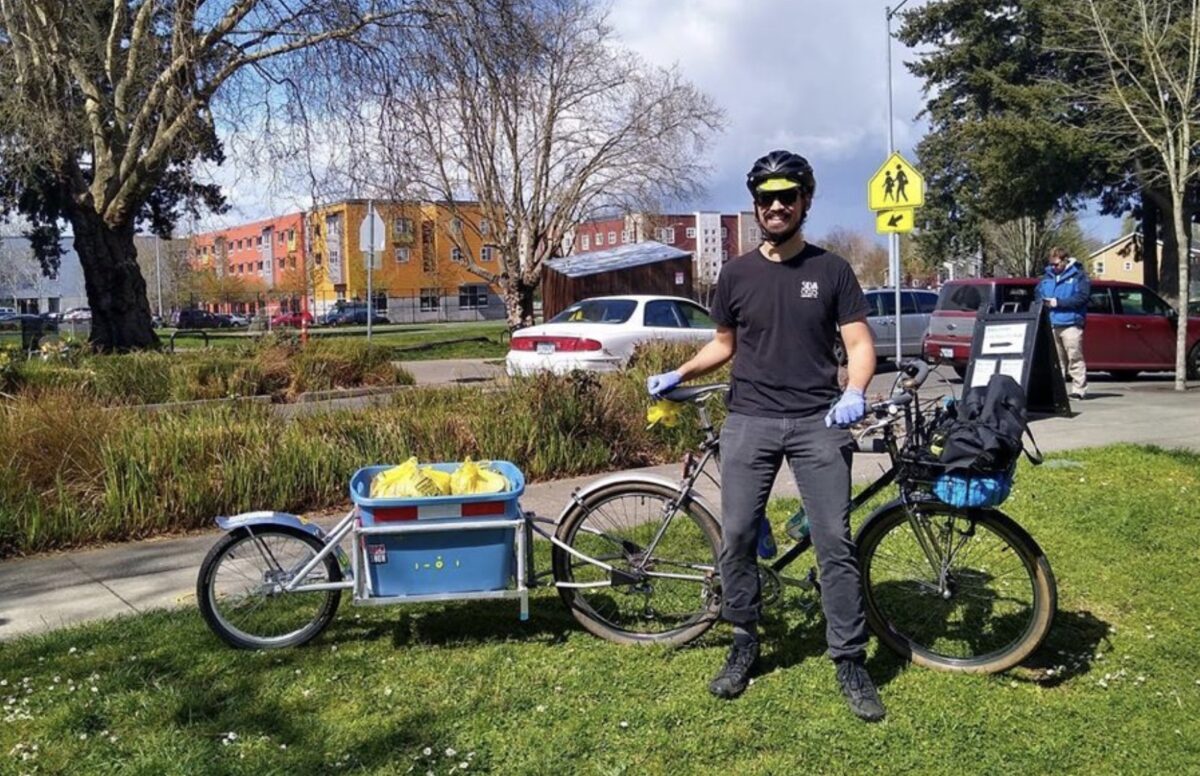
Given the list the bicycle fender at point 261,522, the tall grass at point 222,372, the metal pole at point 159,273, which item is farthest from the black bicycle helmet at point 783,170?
the metal pole at point 159,273

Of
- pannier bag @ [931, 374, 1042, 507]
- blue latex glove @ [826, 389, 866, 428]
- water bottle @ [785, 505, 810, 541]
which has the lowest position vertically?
water bottle @ [785, 505, 810, 541]

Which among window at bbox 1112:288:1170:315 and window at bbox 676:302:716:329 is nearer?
window at bbox 676:302:716:329

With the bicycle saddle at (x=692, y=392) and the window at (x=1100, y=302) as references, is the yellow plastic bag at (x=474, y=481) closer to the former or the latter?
the bicycle saddle at (x=692, y=392)

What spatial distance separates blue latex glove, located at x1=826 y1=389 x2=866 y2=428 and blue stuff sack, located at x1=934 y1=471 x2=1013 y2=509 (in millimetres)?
595

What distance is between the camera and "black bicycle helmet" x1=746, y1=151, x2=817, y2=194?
3696 millimetres

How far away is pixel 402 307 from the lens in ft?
254

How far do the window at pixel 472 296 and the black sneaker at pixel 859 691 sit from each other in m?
77.7

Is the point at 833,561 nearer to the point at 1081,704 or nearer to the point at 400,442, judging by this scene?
the point at 1081,704

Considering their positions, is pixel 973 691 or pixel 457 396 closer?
pixel 973 691

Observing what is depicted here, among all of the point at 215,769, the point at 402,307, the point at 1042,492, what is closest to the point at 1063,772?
the point at 215,769

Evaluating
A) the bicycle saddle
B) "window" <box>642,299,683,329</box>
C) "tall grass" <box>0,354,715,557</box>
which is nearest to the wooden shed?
"window" <box>642,299,683,329</box>

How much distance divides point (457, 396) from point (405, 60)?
6383 millimetres

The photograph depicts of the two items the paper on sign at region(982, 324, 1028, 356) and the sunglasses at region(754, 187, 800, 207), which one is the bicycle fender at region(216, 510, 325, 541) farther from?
the paper on sign at region(982, 324, 1028, 356)

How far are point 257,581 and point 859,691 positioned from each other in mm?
2631
